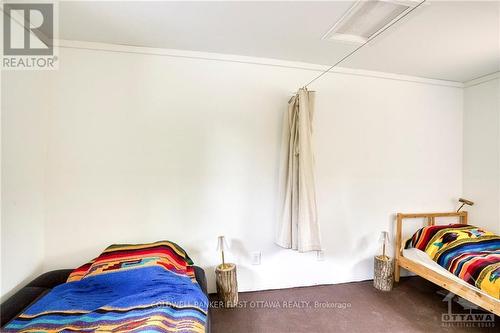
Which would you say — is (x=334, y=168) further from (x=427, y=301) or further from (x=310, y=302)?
(x=427, y=301)

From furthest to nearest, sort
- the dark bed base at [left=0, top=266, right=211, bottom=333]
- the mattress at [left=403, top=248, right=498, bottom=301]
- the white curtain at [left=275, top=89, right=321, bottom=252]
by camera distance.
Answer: the white curtain at [left=275, top=89, right=321, bottom=252] < the mattress at [left=403, top=248, right=498, bottom=301] < the dark bed base at [left=0, top=266, right=211, bottom=333]

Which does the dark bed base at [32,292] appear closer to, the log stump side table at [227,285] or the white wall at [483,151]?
the log stump side table at [227,285]

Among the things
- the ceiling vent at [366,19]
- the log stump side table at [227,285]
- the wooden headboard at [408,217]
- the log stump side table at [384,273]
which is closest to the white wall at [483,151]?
the wooden headboard at [408,217]

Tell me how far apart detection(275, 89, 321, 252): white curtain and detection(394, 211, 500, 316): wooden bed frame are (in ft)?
3.81

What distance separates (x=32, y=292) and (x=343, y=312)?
2.47 m

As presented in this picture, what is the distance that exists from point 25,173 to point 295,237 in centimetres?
225

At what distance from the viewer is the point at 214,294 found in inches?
89.0

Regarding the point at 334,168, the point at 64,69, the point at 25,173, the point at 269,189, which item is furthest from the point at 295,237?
the point at 64,69

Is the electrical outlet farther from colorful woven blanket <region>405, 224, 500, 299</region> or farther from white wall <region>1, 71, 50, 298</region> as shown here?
white wall <region>1, 71, 50, 298</region>

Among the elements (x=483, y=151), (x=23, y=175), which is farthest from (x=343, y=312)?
(x=23, y=175)

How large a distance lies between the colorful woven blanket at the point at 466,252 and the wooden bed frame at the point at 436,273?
0.23 ft

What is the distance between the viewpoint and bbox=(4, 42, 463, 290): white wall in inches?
78.4

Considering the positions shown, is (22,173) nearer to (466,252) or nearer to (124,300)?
(124,300)

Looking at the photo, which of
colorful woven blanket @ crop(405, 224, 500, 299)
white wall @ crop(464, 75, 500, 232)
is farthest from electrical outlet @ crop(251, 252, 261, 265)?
white wall @ crop(464, 75, 500, 232)
